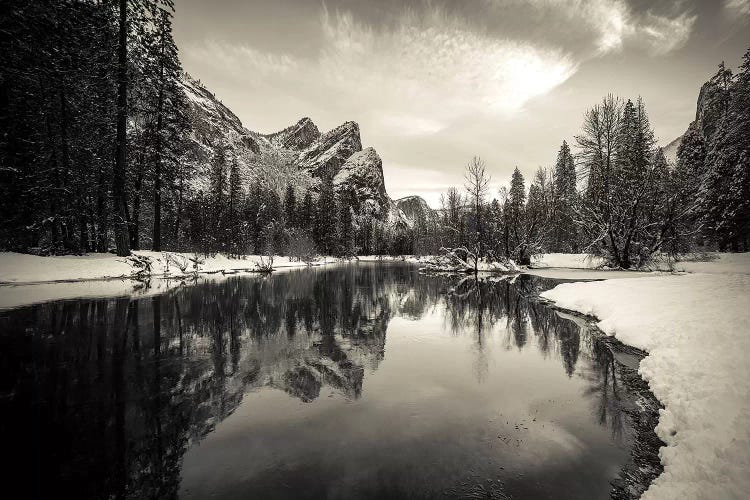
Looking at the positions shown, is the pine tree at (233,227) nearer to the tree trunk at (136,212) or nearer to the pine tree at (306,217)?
the tree trunk at (136,212)

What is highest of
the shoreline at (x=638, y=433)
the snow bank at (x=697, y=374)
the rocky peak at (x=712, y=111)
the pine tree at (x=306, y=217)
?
the rocky peak at (x=712, y=111)

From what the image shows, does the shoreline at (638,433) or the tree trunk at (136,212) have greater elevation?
the tree trunk at (136,212)

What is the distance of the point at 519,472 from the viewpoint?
11.5 feet

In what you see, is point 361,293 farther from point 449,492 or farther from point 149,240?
point 149,240

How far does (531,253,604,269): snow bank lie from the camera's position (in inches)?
1165

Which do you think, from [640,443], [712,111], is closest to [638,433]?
[640,443]

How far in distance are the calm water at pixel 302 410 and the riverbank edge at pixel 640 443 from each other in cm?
14

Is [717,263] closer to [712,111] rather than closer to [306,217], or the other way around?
[712,111]

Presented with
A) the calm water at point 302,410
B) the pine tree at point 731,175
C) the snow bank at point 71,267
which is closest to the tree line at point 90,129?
the snow bank at point 71,267

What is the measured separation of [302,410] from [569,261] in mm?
37401

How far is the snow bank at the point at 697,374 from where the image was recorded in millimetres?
3182

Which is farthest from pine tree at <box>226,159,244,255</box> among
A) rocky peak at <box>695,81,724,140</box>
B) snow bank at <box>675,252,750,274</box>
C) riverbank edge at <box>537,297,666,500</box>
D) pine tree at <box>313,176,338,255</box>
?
rocky peak at <box>695,81,724,140</box>

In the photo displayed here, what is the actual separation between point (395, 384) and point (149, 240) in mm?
79910

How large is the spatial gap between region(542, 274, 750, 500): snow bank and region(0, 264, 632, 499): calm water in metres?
0.58
